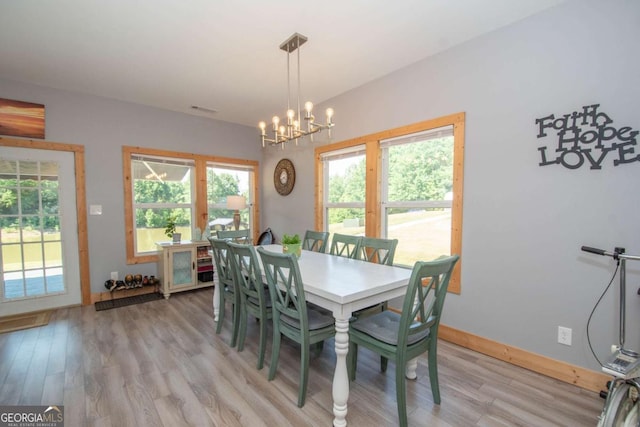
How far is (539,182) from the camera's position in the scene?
2.17 m

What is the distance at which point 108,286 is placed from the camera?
379cm

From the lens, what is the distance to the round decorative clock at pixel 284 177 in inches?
178

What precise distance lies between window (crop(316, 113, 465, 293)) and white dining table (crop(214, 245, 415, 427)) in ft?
2.66

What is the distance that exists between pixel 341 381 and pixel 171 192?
12.7 feet

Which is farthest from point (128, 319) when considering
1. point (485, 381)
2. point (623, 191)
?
point (623, 191)

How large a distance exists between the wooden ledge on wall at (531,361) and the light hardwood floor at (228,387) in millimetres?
66

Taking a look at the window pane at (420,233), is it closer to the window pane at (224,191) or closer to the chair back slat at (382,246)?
the chair back slat at (382,246)

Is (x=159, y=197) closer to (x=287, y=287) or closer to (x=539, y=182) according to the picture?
(x=287, y=287)

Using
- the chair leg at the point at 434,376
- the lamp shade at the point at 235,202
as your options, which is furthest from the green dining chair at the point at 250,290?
the lamp shade at the point at 235,202

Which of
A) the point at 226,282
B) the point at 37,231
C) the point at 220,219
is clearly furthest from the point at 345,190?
the point at 37,231

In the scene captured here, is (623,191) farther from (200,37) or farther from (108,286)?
(108,286)

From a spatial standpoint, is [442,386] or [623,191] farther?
[442,386]

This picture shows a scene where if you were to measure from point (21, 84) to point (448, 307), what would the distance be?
524 centimetres

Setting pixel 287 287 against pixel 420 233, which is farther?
pixel 420 233
